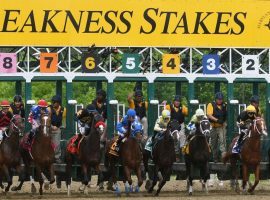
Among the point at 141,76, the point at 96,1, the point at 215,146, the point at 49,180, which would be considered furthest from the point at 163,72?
the point at 49,180

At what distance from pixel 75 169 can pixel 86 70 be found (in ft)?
36.1

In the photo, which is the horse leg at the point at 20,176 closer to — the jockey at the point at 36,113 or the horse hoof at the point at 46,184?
the horse hoof at the point at 46,184

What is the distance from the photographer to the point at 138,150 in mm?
25703

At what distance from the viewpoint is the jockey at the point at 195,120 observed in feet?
83.3

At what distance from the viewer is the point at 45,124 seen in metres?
24.8

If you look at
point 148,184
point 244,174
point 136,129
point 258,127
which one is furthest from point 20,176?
point 258,127

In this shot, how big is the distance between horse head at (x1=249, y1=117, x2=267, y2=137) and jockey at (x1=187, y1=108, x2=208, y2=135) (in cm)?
100

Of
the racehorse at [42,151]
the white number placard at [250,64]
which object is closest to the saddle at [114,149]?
the racehorse at [42,151]

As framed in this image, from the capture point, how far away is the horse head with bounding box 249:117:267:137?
2547 centimetres

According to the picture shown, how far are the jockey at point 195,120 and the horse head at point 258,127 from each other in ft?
3.27

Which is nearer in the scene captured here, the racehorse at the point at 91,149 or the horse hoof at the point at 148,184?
the racehorse at the point at 91,149

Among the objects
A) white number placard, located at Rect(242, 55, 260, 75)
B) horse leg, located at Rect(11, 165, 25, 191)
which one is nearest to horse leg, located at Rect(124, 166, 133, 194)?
horse leg, located at Rect(11, 165, 25, 191)

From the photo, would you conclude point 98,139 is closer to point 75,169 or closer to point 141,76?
point 75,169

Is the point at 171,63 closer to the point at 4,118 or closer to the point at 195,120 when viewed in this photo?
the point at 195,120
